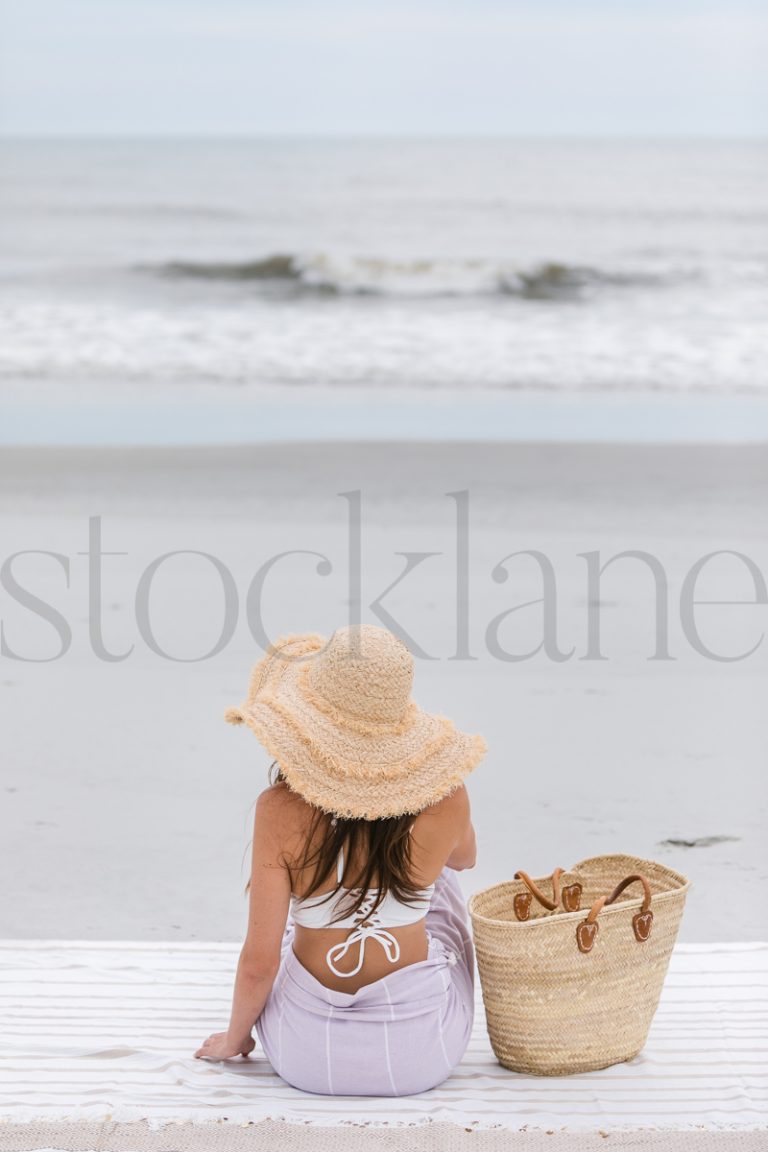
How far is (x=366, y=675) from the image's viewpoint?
67.1 inches

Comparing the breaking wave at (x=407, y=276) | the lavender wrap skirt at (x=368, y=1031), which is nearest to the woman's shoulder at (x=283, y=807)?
the lavender wrap skirt at (x=368, y=1031)

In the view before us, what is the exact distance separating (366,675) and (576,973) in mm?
504

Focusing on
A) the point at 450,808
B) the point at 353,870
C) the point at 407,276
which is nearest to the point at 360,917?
the point at 353,870

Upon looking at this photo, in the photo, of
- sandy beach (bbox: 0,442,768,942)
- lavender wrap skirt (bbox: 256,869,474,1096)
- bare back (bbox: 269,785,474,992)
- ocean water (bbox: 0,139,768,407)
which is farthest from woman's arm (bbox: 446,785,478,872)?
ocean water (bbox: 0,139,768,407)

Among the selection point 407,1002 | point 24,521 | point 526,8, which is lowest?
point 407,1002

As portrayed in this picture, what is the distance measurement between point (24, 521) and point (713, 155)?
13417 mm

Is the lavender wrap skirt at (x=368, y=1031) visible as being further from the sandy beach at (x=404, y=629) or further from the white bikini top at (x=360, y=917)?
the sandy beach at (x=404, y=629)

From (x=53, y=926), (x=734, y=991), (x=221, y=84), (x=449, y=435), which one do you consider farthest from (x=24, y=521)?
(x=221, y=84)

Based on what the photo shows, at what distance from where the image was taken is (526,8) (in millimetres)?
15414

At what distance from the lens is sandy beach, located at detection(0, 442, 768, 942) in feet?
9.67

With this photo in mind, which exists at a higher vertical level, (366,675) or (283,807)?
(366,675)

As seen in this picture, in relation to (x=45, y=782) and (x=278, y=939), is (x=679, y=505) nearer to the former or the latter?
(x=45, y=782)

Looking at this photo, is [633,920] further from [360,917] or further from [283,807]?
[283,807]

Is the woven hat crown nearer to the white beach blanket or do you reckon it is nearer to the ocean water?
the white beach blanket
